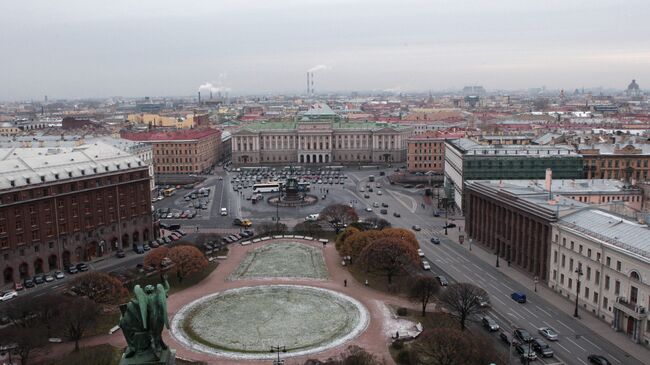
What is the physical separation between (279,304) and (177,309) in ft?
33.5

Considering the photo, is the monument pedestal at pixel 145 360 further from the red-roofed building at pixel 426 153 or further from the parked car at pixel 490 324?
the red-roofed building at pixel 426 153

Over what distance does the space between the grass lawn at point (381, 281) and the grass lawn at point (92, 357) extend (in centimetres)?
2859

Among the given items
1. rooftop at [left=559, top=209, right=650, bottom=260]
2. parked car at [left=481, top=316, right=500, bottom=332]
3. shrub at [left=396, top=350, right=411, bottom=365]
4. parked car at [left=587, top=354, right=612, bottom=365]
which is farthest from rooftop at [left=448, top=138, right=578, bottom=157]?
shrub at [left=396, top=350, right=411, bottom=365]

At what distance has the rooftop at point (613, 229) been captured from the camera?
54.1m

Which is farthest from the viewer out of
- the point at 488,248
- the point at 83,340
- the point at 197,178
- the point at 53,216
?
the point at 197,178

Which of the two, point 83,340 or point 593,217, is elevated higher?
point 593,217

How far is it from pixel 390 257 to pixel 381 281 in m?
3.72

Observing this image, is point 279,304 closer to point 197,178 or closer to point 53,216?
point 53,216

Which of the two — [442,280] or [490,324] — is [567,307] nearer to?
[490,324]

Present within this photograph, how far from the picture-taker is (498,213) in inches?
3140

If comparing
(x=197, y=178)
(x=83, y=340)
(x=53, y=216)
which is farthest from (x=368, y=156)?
(x=83, y=340)

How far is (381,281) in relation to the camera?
67750mm

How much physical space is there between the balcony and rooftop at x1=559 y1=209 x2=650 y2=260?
4.38m

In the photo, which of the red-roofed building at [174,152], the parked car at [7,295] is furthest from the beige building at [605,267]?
the red-roofed building at [174,152]
